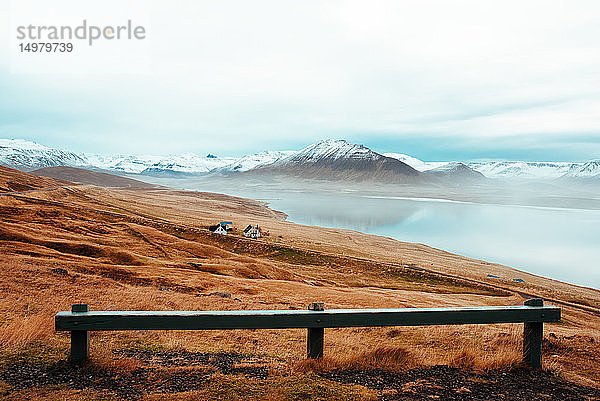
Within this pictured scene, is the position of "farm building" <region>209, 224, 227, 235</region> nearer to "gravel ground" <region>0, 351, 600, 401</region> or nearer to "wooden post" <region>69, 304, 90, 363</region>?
"wooden post" <region>69, 304, 90, 363</region>

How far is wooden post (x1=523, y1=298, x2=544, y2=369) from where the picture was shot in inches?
278

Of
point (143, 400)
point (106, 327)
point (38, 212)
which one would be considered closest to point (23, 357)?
point (106, 327)

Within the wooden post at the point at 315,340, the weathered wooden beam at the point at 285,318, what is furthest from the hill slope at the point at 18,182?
the wooden post at the point at 315,340

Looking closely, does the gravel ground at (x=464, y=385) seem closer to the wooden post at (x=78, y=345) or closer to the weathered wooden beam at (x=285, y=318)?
the weathered wooden beam at (x=285, y=318)

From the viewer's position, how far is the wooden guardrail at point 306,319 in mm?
6410

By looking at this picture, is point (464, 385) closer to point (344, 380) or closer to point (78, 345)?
point (344, 380)

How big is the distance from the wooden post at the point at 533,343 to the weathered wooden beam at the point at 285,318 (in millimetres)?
132

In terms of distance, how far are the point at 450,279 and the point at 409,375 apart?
40.2 m

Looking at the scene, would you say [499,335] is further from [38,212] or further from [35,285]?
[38,212]

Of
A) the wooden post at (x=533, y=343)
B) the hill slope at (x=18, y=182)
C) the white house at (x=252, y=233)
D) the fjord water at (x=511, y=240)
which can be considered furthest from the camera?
the hill slope at (x=18, y=182)

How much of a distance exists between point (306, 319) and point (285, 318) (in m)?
0.35

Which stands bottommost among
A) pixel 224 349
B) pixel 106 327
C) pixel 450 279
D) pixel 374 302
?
pixel 450 279

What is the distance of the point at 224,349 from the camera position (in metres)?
8.38

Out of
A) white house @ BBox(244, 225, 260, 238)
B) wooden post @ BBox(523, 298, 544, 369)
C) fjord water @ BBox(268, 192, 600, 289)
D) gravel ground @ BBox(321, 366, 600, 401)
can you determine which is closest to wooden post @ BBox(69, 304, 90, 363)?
gravel ground @ BBox(321, 366, 600, 401)
